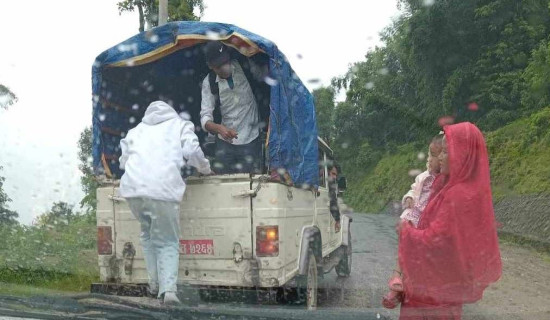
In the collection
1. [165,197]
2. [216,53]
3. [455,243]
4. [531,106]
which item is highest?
[531,106]

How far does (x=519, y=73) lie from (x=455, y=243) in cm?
2523

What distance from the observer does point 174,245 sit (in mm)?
4855

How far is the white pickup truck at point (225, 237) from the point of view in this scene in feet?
16.3

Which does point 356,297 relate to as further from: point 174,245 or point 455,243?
point 455,243

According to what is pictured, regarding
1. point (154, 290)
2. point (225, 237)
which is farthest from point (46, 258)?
point (225, 237)

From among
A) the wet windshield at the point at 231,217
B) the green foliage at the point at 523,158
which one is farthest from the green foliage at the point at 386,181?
the wet windshield at the point at 231,217

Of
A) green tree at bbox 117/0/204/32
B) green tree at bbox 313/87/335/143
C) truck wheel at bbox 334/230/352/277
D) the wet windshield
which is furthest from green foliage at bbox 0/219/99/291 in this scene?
green tree at bbox 117/0/204/32

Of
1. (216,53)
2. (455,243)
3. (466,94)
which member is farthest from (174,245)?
(466,94)

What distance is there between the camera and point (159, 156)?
4.76 meters

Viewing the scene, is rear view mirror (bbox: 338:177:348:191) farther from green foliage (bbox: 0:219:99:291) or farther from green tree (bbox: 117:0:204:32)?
green tree (bbox: 117:0:204:32)

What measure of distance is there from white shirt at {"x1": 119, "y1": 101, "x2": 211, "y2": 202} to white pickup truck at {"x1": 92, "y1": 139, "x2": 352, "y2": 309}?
1.08 ft

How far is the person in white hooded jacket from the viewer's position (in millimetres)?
4699

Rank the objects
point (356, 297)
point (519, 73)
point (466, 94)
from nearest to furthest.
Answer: point (356, 297) → point (519, 73) → point (466, 94)

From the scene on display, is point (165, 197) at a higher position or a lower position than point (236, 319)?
higher
